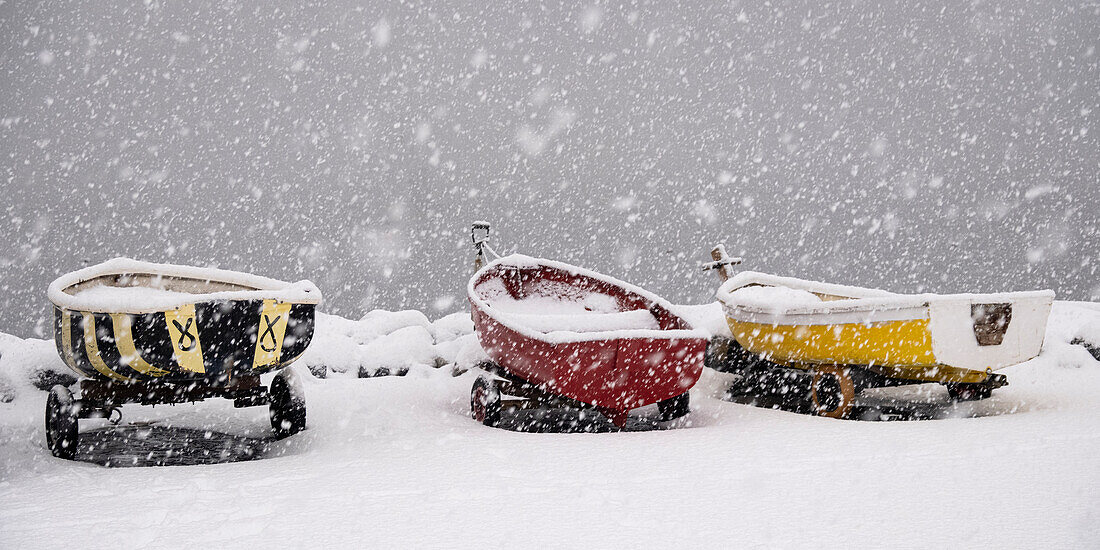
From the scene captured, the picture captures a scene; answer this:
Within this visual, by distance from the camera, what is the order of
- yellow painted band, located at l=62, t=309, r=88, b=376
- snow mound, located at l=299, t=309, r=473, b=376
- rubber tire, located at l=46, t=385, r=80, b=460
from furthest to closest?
1. snow mound, located at l=299, t=309, r=473, b=376
2. yellow painted band, located at l=62, t=309, r=88, b=376
3. rubber tire, located at l=46, t=385, r=80, b=460

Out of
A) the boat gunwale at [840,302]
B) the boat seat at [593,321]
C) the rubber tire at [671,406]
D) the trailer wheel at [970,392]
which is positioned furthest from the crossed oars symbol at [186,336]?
the trailer wheel at [970,392]

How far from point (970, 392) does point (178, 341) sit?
157 inches

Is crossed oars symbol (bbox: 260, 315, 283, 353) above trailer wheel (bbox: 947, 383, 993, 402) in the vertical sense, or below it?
above

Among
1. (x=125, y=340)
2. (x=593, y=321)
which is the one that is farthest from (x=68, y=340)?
(x=593, y=321)

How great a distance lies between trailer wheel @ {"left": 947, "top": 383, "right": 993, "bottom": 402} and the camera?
12.3 ft

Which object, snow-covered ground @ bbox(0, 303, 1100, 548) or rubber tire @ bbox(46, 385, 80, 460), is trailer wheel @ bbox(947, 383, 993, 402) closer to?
snow-covered ground @ bbox(0, 303, 1100, 548)

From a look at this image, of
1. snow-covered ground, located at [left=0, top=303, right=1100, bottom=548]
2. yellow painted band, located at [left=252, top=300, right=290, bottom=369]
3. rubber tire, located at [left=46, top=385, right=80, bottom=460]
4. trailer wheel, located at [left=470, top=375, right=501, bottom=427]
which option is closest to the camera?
snow-covered ground, located at [left=0, top=303, right=1100, bottom=548]

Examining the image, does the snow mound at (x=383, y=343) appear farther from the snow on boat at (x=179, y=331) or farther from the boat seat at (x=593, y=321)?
the snow on boat at (x=179, y=331)

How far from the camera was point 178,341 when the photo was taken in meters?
2.95

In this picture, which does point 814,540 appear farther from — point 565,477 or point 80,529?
point 80,529

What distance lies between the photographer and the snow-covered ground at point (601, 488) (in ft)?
5.12

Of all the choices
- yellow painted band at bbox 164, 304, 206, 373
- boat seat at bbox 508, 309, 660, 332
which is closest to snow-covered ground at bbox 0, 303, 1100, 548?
yellow painted band at bbox 164, 304, 206, 373

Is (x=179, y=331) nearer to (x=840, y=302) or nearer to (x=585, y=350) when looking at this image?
(x=585, y=350)

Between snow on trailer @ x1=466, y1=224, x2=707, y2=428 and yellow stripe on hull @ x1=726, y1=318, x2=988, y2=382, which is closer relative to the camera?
snow on trailer @ x1=466, y1=224, x2=707, y2=428
